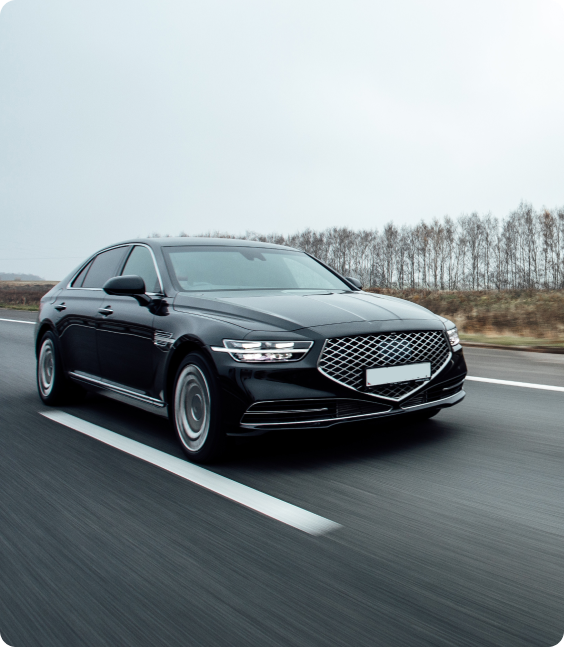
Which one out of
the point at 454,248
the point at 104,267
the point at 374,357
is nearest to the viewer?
the point at 374,357

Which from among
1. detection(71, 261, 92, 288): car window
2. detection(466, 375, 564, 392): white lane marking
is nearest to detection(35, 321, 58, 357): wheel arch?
detection(71, 261, 92, 288): car window

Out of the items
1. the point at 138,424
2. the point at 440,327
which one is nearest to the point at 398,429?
the point at 440,327

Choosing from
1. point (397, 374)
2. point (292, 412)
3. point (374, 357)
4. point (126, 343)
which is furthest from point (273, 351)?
point (126, 343)

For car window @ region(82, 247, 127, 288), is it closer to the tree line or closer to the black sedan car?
the black sedan car

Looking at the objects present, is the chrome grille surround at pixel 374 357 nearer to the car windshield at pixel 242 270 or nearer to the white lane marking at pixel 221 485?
the white lane marking at pixel 221 485

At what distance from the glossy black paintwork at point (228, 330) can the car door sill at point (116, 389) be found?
2cm

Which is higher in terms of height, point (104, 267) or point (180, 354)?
point (104, 267)

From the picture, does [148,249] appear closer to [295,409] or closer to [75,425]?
[75,425]

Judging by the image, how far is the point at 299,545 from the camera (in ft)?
10.2

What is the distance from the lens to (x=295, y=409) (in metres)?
4.22

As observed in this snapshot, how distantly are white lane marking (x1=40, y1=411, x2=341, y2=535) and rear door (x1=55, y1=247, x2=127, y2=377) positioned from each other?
697 millimetres

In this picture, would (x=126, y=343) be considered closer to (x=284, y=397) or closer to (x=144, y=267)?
(x=144, y=267)

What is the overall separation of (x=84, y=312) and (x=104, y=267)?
484mm

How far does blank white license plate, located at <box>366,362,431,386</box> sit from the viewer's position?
4340mm
